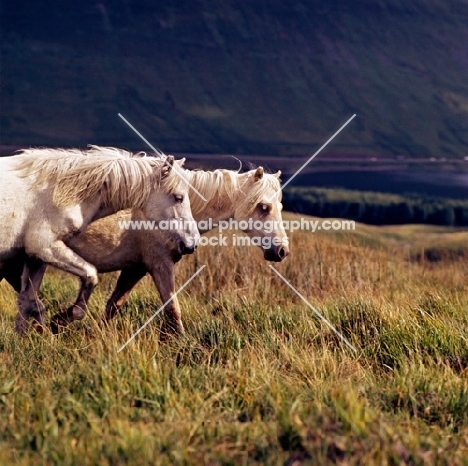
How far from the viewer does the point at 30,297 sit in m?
6.80

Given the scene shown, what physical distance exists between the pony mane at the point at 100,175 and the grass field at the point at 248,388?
1195 mm

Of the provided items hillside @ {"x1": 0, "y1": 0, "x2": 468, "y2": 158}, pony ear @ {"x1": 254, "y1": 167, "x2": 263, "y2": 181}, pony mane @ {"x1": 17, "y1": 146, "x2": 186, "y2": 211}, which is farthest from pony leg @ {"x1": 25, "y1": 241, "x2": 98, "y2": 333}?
hillside @ {"x1": 0, "y1": 0, "x2": 468, "y2": 158}

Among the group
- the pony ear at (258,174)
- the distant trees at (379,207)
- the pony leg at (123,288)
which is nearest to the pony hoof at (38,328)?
the pony leg at (123,288)

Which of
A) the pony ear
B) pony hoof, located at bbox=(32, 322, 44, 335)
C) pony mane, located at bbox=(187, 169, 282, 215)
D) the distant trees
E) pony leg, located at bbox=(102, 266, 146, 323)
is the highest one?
the pony ear

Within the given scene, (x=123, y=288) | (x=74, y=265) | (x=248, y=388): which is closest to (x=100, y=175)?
(x=74, y=265)

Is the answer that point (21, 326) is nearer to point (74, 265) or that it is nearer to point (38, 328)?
point (38, 328)

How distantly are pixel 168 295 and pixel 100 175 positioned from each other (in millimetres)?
1297

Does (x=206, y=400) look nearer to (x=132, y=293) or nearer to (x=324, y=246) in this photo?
(x=132, y=293)

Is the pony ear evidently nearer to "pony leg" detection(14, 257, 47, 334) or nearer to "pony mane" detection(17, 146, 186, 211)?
"pony mane" detection(17, 146, 186, 211)

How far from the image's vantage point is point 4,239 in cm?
638

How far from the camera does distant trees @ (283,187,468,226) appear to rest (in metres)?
38.1

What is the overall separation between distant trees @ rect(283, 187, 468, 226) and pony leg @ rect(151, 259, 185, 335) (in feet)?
96.3

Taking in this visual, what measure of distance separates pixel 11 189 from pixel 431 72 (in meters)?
85.6

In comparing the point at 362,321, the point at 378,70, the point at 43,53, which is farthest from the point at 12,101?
the point at 362,321
